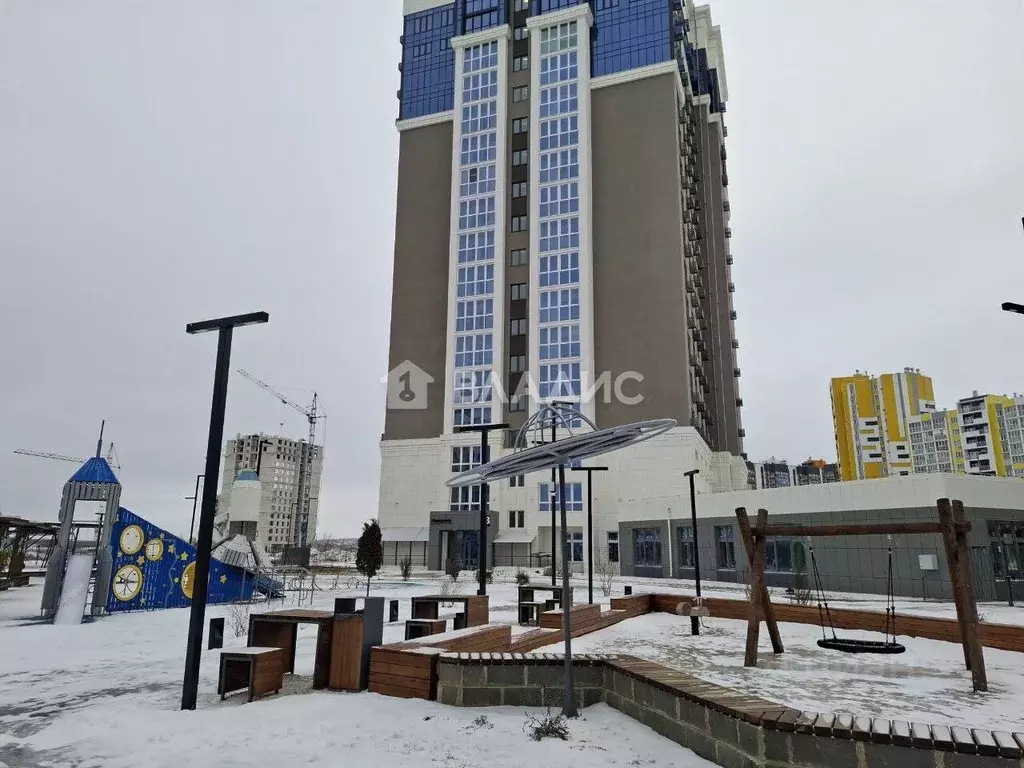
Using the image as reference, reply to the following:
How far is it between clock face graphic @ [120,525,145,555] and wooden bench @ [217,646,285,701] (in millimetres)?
14814

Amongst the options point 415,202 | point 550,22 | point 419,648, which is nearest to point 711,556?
point 419,648

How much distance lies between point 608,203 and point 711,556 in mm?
39693

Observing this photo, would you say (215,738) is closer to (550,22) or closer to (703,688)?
(703,688)

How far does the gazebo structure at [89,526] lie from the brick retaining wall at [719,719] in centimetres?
1729

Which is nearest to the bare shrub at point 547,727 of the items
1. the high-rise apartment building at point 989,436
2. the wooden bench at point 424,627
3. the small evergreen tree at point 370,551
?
the wooden bench at point 424,627

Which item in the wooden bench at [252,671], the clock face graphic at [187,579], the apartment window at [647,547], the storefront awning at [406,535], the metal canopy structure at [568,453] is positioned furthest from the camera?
the storefront awning at [406,535]

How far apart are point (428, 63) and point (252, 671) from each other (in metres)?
81.1

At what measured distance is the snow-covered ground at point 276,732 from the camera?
6641 millimetres

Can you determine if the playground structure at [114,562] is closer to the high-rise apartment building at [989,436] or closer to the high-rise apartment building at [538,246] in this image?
the high-rise apartment building at [538,246]

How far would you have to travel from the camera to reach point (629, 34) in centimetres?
7050

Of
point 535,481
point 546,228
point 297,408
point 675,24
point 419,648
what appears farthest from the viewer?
point 297,408

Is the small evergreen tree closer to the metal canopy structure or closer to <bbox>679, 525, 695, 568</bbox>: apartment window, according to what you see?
<bbox>679, 525, 695, 568</bbox>: apartment window

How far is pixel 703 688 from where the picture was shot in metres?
7.20

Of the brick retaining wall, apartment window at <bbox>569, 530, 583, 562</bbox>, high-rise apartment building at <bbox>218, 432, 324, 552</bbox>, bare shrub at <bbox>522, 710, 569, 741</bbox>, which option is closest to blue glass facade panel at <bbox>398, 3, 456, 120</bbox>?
apartment window at <bbox>569, 530, 583, 562</bbox>
